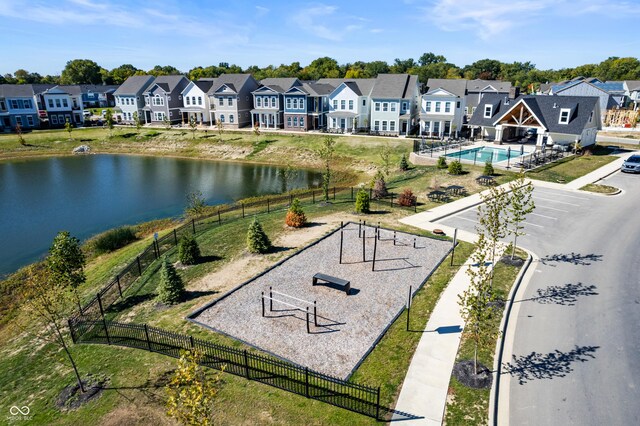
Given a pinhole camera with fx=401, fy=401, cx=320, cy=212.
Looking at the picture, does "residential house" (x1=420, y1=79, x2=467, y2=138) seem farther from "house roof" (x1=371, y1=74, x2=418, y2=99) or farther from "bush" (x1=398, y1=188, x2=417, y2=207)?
"bush" (x1=398, y1=188, x2=417, y2=207)

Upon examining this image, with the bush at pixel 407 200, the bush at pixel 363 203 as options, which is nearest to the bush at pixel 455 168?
the bush at pixel 407 200

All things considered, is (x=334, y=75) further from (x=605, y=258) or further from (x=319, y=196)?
(x=605, y=258)

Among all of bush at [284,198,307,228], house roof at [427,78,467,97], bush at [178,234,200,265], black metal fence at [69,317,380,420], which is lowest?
black metal fence at [69,317,380,420]

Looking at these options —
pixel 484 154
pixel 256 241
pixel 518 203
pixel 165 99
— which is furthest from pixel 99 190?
pixel 484 154

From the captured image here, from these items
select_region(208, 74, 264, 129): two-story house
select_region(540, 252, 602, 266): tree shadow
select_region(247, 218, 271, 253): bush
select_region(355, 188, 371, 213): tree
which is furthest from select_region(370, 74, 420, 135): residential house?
select_region(247, 218, 271, 253): bush

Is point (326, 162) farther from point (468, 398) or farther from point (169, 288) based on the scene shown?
point (468, 398)

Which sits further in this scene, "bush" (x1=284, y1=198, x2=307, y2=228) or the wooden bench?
"bush" (x1=284, y1=198, x2=307, y2=228)
